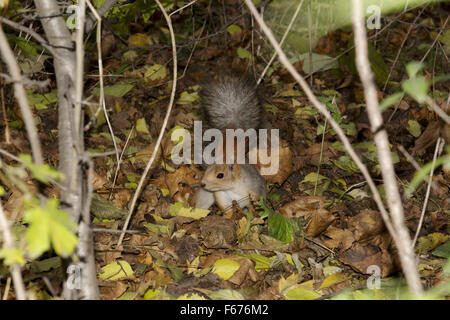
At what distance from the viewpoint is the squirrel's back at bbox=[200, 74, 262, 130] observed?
4262 millimetres

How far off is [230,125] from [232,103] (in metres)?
0.30

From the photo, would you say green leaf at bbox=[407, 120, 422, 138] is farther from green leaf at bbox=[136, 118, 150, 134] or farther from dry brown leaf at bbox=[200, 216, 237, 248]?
green leaf at bbox=[136, 118, 150, 134]

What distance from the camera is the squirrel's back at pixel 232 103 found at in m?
4.26

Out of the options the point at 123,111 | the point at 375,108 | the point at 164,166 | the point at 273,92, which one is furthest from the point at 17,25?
the point at 273,92

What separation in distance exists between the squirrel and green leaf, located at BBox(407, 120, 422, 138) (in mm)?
1360

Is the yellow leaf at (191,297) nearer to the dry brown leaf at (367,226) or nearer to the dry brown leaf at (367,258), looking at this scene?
the dry brown leaf at (367,258)

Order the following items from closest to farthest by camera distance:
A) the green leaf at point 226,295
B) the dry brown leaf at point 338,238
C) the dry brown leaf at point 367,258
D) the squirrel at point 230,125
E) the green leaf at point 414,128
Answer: the green leaf at point 226,295, the dry brown leaf at point 367,258, the dry brown leaf at point 338,238, the squirrel at point 230,125, the green leaf at point 414,128

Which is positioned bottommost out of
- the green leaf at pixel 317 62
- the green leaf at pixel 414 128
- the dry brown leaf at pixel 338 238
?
the dry brown leaf at pixel 338 238

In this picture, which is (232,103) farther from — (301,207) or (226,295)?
(226,295)

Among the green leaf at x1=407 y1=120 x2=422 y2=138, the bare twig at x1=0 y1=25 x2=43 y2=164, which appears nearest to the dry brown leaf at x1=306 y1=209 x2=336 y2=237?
the green leaf at x1=407 y1=120 x2=422 y2=138

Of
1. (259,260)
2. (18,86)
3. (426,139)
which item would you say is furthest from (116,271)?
(426,139)

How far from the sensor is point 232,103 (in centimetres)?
441

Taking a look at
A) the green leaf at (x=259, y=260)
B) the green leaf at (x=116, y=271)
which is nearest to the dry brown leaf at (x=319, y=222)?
the green leaf at (x=259, y=260)

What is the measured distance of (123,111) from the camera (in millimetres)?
4324
